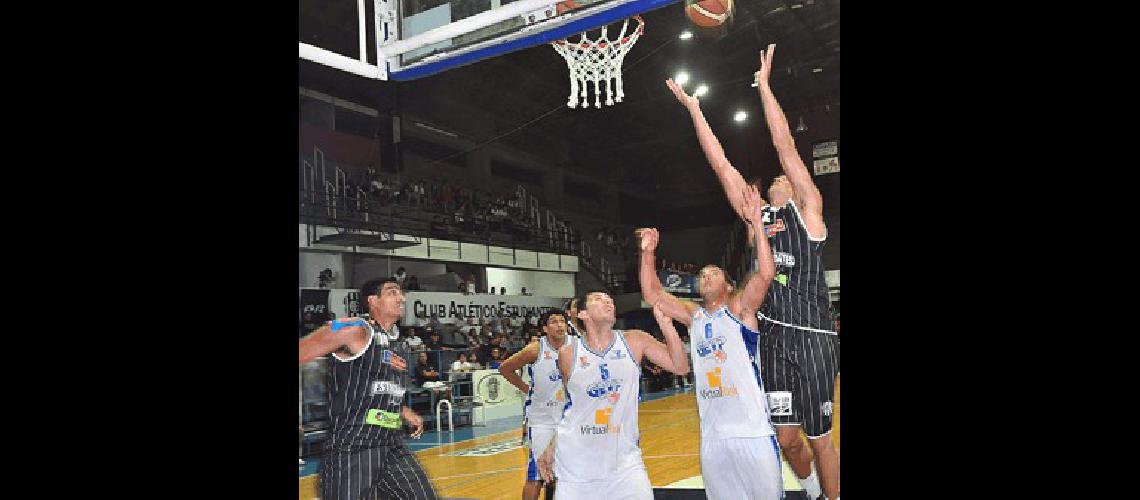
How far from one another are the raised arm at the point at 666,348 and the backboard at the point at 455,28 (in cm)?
141

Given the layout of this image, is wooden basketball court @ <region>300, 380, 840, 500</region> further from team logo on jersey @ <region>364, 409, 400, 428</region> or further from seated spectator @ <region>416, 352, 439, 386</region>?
seated spectator @ <region>416, 352, 439, 386</region>

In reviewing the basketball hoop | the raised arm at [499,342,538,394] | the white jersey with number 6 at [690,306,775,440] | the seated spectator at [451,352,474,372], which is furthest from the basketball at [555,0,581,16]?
the seated spectator at [451,352,474,372]

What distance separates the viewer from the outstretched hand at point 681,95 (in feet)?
13.3

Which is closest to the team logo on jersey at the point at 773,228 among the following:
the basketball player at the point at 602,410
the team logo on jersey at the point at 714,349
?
the team logo on jersey at the point at 714,349

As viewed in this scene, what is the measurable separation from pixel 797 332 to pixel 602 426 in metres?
1.00

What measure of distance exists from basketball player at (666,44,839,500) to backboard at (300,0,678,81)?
898 millimetres
